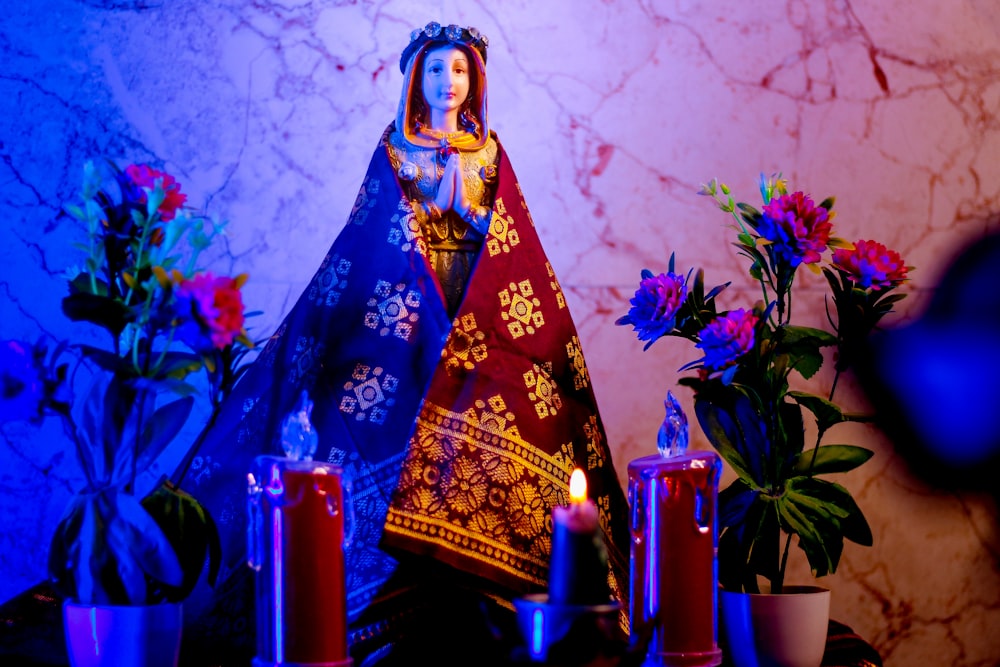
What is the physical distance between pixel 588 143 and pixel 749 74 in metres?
0.39

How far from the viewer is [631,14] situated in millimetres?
2453

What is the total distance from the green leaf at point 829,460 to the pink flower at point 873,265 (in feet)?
0.78

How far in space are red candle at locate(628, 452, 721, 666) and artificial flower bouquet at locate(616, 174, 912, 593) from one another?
0.78 feet

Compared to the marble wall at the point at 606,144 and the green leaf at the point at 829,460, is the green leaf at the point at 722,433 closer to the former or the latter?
the green leaf at the point at 829,460

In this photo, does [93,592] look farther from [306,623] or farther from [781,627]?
[781,627]

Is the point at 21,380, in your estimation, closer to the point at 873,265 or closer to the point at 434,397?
the point at 434,397

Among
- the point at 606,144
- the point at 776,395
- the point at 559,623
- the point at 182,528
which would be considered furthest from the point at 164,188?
the point at 606,144

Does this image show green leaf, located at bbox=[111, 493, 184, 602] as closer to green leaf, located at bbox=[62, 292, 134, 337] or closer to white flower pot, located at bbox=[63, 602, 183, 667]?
white flower pot, located at bbox=[63, 602, 183, 667]

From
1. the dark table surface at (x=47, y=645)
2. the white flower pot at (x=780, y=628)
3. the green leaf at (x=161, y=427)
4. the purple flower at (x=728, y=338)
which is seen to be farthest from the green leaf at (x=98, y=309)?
the white flower pot at (x=780, y=628)

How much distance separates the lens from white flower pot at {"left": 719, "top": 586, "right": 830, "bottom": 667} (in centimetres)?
148

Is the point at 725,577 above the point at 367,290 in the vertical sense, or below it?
below

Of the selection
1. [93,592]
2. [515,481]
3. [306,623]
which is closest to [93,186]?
[93,592]

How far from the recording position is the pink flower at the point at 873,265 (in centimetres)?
157

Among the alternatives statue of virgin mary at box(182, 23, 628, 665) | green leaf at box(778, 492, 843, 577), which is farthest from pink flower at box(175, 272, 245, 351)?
green leaf at box(778, 492, 843, 577)
